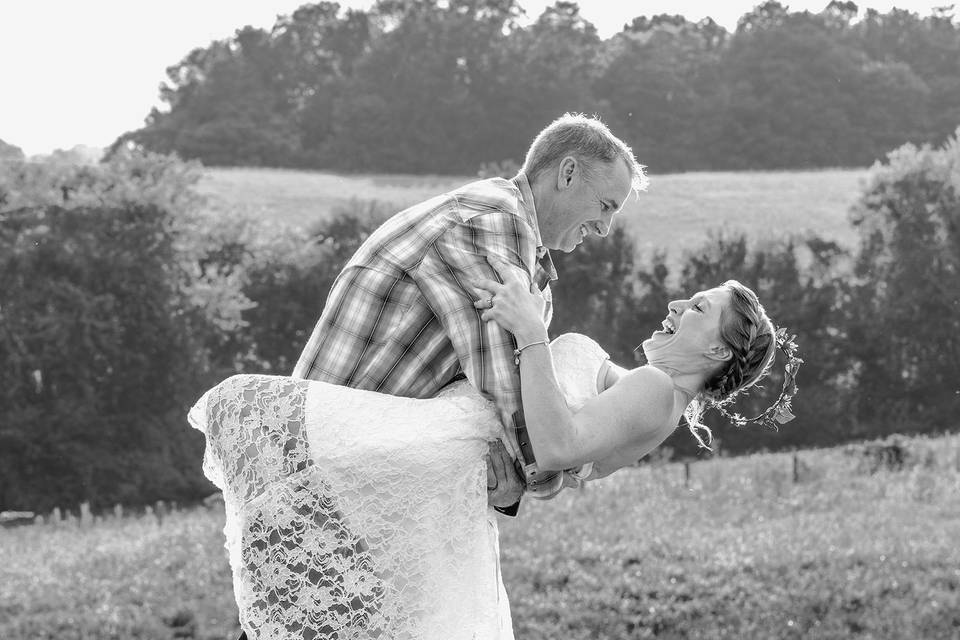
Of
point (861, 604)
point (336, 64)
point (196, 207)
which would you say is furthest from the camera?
point (336, 64)

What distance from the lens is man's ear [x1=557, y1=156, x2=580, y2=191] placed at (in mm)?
3682

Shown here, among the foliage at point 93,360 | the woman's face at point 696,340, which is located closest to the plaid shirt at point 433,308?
the woman's face at point 696,340

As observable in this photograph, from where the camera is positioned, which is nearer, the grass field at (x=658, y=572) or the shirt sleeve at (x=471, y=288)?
the shirt sleeve at (x=471, y=288)

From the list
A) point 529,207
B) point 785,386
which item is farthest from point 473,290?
point 785,386

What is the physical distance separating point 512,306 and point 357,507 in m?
0.70

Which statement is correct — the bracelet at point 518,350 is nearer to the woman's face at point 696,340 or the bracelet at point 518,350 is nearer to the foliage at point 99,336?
the woman's face at point 696,340

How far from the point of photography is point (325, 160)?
219 feet

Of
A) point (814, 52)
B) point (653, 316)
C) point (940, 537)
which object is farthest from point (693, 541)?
point (814, 52)

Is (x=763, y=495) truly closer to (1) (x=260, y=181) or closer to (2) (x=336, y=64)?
(1) (x=260, y=181)

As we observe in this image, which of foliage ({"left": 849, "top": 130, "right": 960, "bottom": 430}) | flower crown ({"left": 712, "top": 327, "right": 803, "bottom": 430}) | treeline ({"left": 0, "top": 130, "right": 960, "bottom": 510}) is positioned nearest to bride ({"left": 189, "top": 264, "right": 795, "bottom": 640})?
flower crown ({"left": 712, "top": 327, "right": 803, "bottom": 430})

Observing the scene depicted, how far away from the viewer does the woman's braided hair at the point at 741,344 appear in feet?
12.7

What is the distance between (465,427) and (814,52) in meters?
69.1

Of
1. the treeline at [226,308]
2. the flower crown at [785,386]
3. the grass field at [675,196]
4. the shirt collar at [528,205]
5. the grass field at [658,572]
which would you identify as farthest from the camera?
the grass field at [675,196]

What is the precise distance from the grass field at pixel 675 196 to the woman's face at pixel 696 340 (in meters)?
43.3
